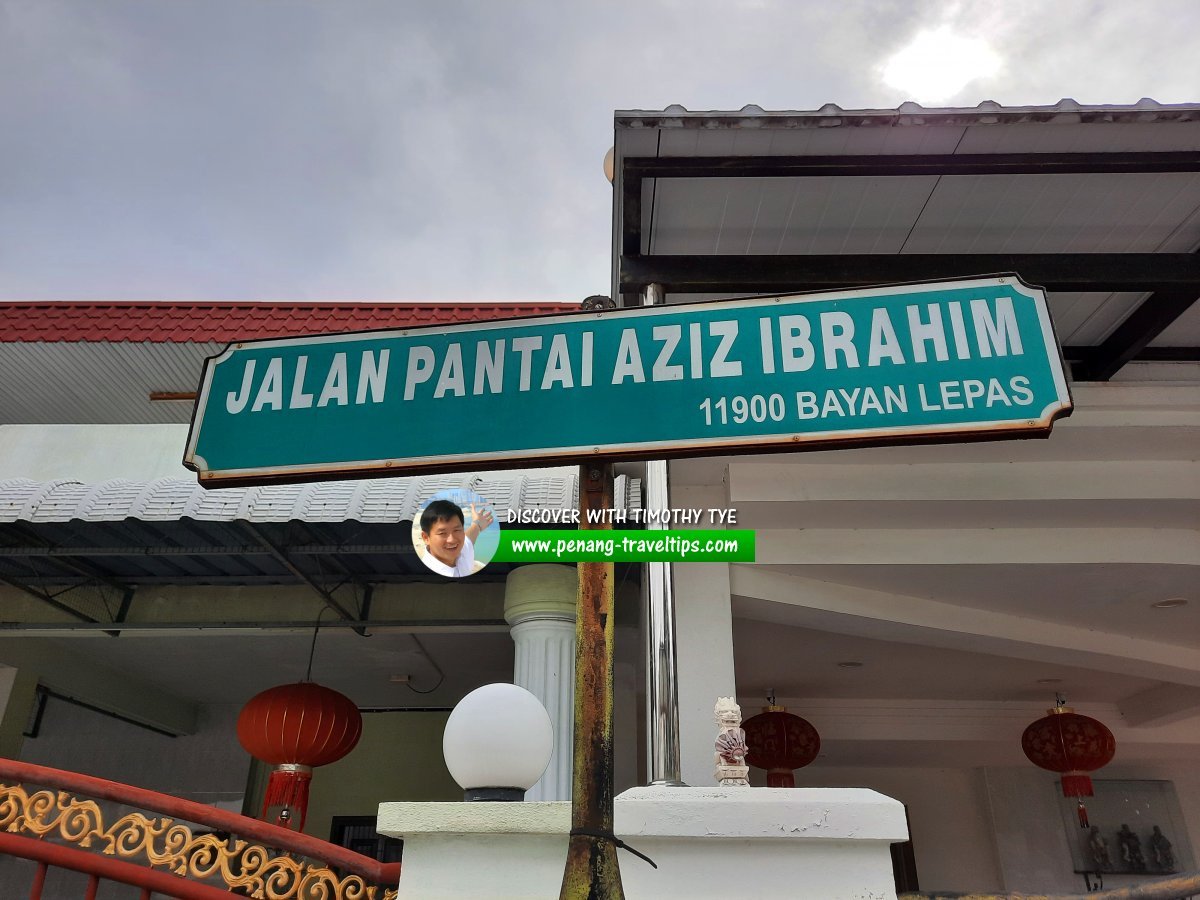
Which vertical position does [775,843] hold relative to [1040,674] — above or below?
below

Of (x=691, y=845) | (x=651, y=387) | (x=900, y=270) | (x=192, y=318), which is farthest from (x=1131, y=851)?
(x=192, y=318)

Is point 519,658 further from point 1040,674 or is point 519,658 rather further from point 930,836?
point 930,836

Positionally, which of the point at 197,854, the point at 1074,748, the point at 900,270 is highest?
the point at 900,270

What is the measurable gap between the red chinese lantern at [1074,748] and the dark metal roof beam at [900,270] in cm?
464

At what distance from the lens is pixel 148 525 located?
4910 mm

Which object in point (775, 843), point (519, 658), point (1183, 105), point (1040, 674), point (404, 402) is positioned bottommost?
point (775, 843)

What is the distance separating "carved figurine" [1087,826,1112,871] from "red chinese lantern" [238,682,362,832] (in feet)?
26.8

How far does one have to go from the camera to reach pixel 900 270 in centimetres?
352

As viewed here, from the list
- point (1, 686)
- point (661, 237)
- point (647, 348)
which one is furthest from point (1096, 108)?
point (1, 686)

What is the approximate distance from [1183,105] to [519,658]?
408 cm

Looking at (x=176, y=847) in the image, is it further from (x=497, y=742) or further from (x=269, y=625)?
(x=269, y=625)

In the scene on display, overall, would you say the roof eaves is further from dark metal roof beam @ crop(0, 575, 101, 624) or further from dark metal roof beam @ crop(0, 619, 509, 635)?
dark metal roof beam @ crop(0, 575, 101, 624)

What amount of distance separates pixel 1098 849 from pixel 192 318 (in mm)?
10316

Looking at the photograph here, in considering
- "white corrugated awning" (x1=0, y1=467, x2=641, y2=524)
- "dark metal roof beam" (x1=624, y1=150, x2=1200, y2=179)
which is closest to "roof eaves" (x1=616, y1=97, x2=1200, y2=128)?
"dark metal roof beam" (x1=624, y1=150, x2=1200, y2=179)
